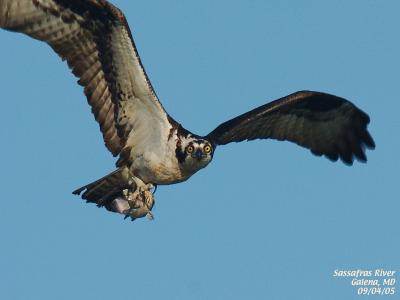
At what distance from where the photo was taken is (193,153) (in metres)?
13.4

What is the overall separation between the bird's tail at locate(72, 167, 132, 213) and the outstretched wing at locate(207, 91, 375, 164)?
1.97 m

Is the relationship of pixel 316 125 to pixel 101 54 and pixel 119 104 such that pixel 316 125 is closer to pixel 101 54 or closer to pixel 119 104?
pixel 119 104

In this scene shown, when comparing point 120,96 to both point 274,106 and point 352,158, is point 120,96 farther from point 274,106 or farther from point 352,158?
point 352,158

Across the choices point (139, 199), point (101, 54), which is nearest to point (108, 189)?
point (139, 199)

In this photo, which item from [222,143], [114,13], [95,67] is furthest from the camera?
[222,143]

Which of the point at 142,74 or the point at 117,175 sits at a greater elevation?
the point at 142,74

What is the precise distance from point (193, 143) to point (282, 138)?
3.09 m

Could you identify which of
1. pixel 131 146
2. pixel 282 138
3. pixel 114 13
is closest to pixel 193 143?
pixel 131 146

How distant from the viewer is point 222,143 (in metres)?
14.9

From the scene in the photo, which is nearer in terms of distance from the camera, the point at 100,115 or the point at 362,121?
the point at 100,115

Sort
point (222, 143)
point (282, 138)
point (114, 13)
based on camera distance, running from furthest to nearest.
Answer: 1. point (282, 138)
2. point (222, 143)
3. point (114, 13)

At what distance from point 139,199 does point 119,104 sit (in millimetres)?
1359

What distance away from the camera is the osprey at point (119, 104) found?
13.2 m

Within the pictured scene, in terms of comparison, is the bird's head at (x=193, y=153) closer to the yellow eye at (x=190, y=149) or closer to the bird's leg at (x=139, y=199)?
the yellow eye at (x=190, y=149)
